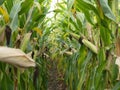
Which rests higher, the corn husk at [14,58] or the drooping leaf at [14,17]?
the drooping leaf at [14,17]

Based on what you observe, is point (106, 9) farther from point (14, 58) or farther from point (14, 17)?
point (14, 58)

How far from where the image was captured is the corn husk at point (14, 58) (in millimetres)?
520

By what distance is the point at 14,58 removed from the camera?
0.55m

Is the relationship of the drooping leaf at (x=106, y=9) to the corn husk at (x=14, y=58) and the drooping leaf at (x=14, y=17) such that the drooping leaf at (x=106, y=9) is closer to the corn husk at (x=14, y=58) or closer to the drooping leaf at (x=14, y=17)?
the drooping leaf at (x=14, y=17)

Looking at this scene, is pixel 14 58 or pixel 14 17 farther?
pixel 14 17

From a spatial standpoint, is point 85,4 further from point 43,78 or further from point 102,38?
point 43,78

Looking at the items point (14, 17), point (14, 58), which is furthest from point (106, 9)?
point (14, 58)

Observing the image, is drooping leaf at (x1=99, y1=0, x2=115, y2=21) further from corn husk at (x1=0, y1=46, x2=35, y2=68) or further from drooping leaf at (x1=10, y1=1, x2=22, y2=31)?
corn husk at (x1=0, y1=46, x2=35, y2=68)

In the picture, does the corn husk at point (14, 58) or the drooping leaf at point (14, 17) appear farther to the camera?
the drooping leaf at point (14, 17)

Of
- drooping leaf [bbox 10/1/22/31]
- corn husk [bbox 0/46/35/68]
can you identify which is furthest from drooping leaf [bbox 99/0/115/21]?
corn husk [bbox 0/46/35/68]

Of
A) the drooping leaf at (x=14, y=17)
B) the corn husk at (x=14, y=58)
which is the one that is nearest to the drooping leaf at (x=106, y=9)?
the drooping leaf at (x=14, y=17)

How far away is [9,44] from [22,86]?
14.7 inches

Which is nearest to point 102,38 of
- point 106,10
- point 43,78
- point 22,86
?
point 106,10

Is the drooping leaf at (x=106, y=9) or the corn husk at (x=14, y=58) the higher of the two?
the drooping leaf at (x=106, y=9)
